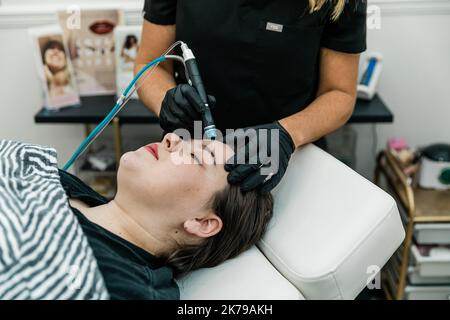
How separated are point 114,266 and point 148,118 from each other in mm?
1037

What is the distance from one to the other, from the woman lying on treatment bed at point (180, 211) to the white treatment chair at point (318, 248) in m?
0.05

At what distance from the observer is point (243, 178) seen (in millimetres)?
1245

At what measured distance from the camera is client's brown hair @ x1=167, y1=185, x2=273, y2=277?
4.18 feet

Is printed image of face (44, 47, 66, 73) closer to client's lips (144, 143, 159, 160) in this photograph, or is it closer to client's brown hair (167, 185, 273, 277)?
client's lips (144, 143, 159, 160)

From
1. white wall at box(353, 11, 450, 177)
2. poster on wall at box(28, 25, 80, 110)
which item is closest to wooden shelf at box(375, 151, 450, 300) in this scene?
white wall at box(353, 11, 450, 177)

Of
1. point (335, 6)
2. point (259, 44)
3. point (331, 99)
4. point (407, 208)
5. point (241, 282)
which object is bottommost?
point (407, 208)

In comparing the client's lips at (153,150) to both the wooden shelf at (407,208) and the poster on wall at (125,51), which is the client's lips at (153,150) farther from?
the wooden shelf at (407,208)

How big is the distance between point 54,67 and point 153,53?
79 centimetres

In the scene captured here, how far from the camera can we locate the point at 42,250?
1.04 metres

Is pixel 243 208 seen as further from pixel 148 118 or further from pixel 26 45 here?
pixel 26 45

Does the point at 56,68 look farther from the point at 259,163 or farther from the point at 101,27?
the point at 259,163

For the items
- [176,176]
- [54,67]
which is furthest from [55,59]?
[176,176]

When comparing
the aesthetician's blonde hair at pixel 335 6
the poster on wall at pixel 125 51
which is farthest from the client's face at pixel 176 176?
the poster on wall at pixel 125 51

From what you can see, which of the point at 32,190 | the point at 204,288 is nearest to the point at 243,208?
the point at 204,288
